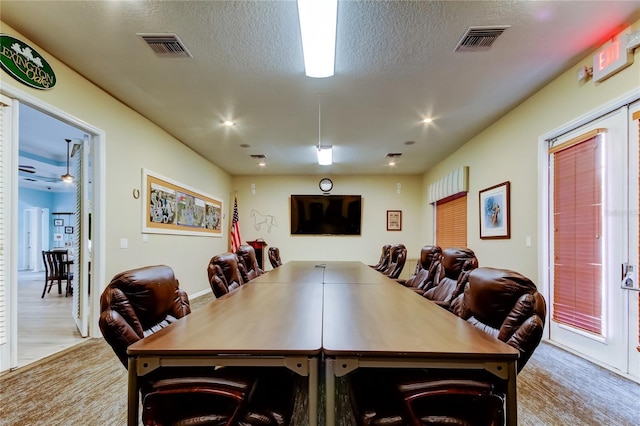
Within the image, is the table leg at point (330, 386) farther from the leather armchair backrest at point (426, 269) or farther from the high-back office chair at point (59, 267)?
the high-back office chair at point (59, 267)

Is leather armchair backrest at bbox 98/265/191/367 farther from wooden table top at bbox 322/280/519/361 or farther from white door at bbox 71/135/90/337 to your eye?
white door at bbox 71/135/90/337

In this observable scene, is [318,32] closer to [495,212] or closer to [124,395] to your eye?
[124,395]

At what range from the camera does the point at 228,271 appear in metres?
2.66

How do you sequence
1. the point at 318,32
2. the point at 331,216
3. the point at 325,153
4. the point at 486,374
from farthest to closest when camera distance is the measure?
the point at 331,216 < the point at 325,153 < the point at 318,32 < the point at 486,374

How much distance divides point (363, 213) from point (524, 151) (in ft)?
14.6

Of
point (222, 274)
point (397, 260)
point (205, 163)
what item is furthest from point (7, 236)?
point (397, 260)

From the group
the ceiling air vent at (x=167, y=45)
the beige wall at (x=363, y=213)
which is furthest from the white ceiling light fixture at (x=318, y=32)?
the beige wall at (x=363, y=213)

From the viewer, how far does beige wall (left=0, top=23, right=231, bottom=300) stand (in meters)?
2.99

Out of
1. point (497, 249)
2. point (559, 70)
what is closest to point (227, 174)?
point (497, 249)

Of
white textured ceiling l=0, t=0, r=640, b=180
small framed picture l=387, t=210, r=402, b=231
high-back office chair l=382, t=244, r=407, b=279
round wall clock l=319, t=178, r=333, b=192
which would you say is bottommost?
high-back office chair l=382, t=244, r=407, b=279

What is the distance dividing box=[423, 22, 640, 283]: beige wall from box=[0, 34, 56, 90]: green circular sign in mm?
4808

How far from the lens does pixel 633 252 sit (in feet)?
8.07

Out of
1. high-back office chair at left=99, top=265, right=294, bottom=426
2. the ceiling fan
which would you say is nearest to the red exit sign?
high-back office chair at left=99, top=265, right=294, bottom=426

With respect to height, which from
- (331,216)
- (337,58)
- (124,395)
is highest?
(337,58)
